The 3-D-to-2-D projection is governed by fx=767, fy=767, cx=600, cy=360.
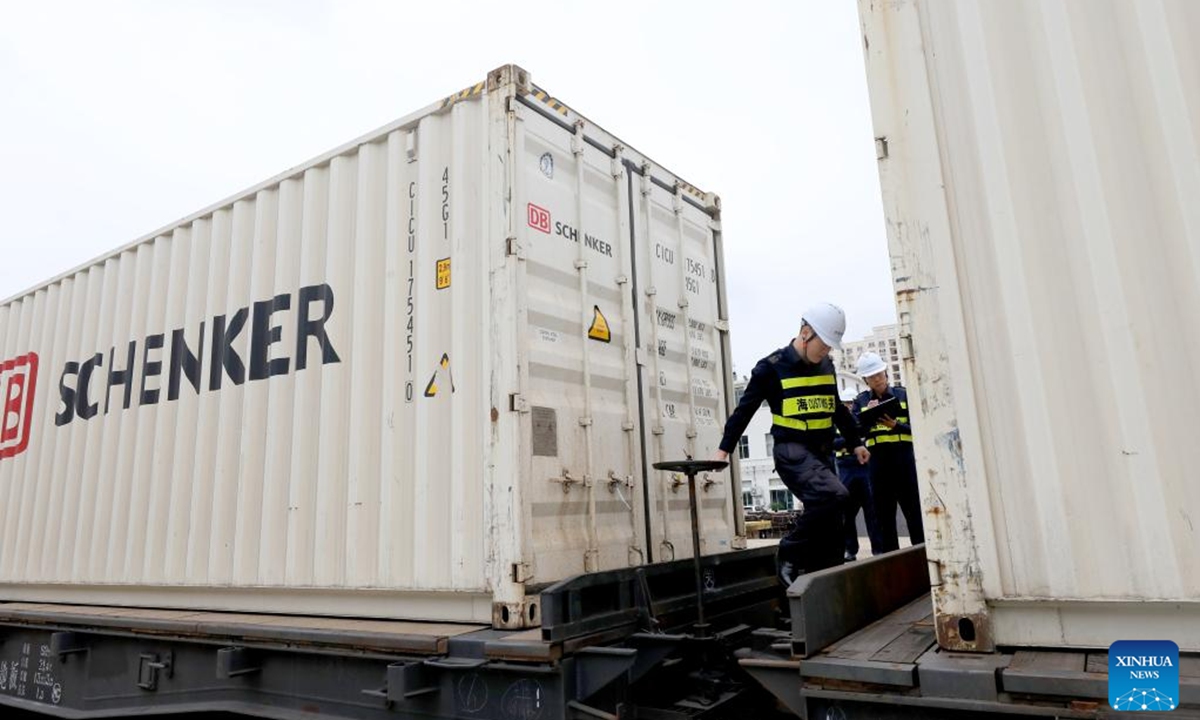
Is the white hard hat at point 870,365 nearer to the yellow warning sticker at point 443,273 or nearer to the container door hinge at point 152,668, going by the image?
the yellow warning sticker at point 443,273

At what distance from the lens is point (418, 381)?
3912 millimetres

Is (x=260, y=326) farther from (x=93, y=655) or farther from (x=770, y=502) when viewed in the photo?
(x=770, y=502)

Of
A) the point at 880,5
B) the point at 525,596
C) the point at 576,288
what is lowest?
the point at 525,596

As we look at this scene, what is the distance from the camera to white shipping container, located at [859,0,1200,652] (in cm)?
214

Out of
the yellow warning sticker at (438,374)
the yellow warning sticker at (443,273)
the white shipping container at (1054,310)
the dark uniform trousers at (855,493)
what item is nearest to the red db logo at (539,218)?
the yellow warning sticker at (443,273)

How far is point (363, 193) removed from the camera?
4.33 m

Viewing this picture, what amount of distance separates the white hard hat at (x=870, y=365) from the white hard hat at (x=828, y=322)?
175cm

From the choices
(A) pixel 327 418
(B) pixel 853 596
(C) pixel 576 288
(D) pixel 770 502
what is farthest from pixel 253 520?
(D) pixel 770 502

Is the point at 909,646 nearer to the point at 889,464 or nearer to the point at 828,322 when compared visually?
the point at 828,322

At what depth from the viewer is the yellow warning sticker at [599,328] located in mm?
4214

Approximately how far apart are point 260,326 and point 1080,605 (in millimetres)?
4369

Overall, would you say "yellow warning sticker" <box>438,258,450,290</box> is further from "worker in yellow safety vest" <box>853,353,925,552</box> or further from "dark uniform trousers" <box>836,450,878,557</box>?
"dark uniform trousers" <box>836,450,878,557</box>

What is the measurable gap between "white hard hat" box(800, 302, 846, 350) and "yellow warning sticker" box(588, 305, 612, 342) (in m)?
1.08

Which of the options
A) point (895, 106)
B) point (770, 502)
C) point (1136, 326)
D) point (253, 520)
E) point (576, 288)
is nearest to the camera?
point (1136, 326)
